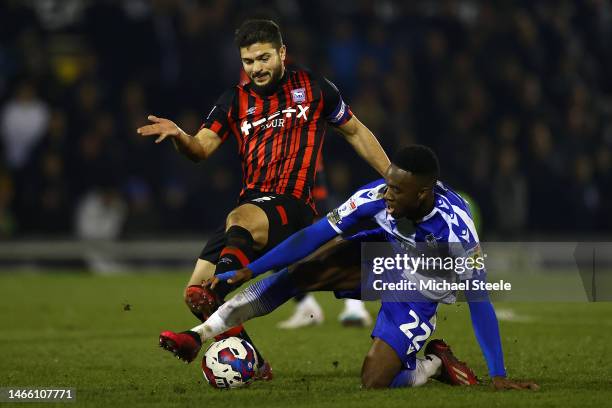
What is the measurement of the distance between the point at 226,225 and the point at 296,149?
0.76m

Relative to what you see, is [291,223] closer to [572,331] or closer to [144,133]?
[144,133]

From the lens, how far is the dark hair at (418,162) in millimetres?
6835

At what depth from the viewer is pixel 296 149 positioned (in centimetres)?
803

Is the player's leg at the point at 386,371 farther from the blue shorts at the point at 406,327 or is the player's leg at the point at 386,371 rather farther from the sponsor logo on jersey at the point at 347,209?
the sponsor logo on jersey at the point at 347,209

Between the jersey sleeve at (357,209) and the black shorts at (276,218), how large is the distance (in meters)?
0.55

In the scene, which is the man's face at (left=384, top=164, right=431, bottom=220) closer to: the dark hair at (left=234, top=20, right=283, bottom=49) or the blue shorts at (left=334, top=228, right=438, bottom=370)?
the blue shorts at (left=334, top=228, right=438, bottom=370)

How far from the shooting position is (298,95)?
26.7 feet

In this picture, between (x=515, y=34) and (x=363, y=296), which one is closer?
(x=363, y=296)

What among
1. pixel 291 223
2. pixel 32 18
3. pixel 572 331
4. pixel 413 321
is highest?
pixel 32 18

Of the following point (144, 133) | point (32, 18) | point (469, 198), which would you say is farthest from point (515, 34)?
point (144, 133)

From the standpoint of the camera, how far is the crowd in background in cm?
1642

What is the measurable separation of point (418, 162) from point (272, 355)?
2.85 m

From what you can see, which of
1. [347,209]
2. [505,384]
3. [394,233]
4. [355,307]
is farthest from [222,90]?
[505,384]

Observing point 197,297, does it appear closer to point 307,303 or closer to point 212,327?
point 212,327
